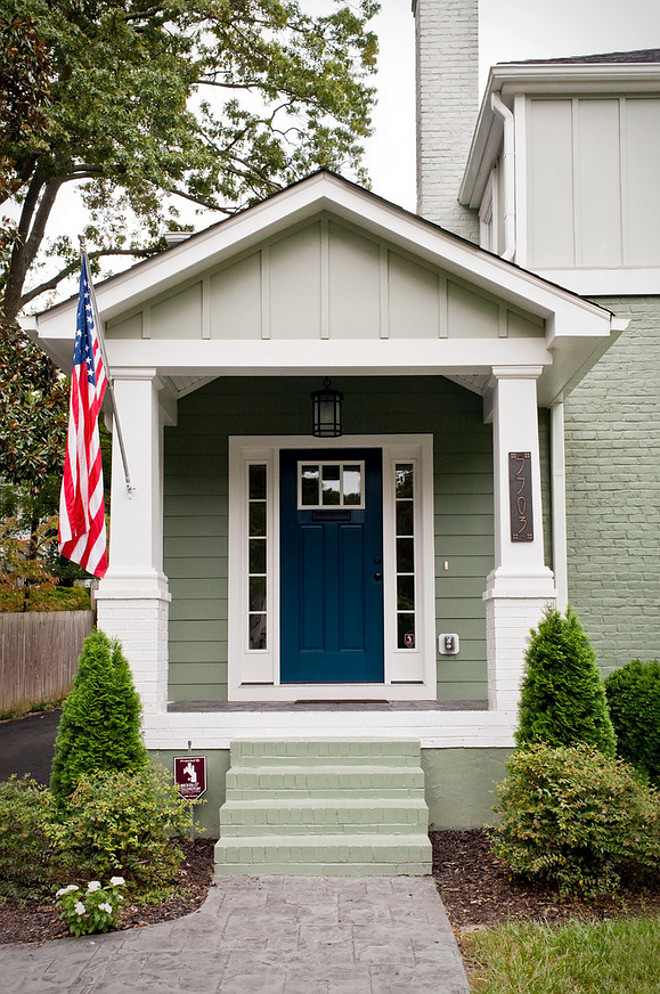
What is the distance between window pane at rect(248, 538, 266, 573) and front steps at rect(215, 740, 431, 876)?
2.10 metres

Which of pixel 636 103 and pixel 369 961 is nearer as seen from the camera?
pixel 369 961

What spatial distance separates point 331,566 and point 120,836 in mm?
3382

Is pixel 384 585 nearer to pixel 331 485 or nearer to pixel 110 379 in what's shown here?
pixel 331 485

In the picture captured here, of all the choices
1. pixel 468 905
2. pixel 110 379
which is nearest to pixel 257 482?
pixel 110 379

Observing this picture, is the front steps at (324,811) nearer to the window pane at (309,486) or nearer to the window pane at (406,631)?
the window pane at (406,631)

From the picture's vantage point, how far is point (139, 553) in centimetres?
628

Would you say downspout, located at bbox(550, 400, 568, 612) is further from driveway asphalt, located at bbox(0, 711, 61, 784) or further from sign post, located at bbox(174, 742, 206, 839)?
driveway asphalt, located at bbox(0, 711, 61, 784)

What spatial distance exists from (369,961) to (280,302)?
13.5ft

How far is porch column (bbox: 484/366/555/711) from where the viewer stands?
628 cm

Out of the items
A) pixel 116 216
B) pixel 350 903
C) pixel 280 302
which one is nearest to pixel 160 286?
pixel 280 302

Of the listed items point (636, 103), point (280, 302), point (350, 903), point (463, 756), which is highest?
point (636, 103)

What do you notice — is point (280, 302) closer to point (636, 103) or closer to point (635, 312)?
point (635, 312)

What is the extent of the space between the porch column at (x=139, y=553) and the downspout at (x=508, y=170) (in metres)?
3.50

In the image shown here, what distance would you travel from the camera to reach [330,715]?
634 centimetres
